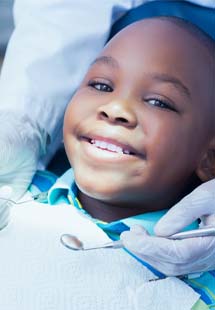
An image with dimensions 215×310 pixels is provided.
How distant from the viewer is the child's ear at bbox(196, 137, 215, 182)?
104 cm

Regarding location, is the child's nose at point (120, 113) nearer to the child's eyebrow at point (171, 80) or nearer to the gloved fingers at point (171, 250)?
the child's eyebrow at point (171, 80)

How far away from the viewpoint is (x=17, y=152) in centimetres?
113

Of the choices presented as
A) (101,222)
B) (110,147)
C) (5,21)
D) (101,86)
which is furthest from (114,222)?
(5,21)

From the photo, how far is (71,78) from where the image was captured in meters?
1.25

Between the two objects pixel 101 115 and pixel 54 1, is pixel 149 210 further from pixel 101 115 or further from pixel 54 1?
pixel 54 1

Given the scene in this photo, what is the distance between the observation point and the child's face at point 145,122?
0.97 meters

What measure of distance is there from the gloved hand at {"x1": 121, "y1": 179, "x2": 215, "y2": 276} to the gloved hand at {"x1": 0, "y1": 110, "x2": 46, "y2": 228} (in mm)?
324

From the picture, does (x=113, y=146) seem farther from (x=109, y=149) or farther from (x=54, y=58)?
(x=54, y=58)

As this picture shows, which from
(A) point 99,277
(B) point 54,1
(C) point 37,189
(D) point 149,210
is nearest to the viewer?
(A) point 99,277

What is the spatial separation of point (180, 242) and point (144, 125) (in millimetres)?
222

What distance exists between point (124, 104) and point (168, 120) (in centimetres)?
9

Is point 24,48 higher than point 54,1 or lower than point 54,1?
lower

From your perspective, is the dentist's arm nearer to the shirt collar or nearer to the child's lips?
the shirt collar

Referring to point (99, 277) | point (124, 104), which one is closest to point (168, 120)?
Answer: point (124, 104)
